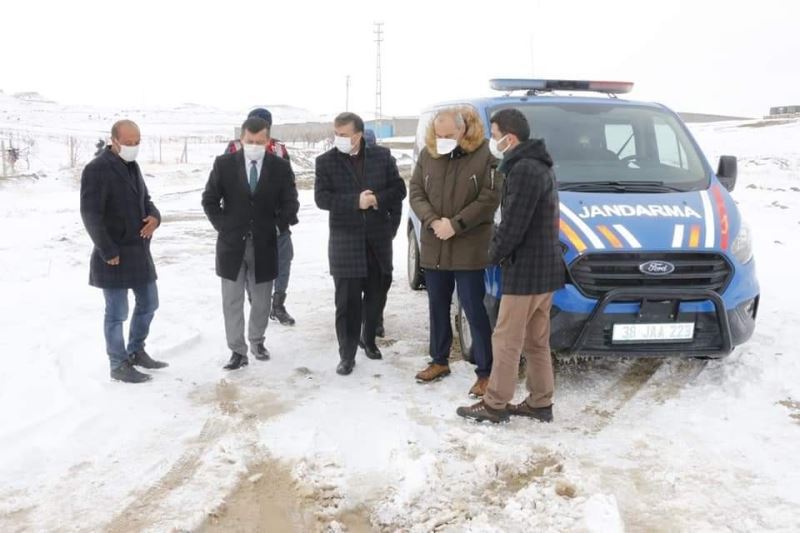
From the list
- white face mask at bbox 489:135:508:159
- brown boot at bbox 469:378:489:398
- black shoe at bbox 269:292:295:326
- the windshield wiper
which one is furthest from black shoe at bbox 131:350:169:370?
the windshield wiper

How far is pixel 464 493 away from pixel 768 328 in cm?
366

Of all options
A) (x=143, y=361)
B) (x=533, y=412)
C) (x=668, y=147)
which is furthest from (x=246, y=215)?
(x=668, y=147)

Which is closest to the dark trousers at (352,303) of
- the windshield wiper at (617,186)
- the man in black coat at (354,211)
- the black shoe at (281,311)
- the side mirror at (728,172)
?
the man in black coat at (354,211)

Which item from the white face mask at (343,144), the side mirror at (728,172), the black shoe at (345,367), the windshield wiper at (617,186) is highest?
the white face mask at (343,144)

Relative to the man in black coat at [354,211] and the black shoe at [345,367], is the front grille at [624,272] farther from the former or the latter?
the black shoe at [345,367]

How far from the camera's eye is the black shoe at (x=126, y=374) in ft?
15.5

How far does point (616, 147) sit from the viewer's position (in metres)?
5.31

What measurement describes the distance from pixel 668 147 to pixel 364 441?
333 cm

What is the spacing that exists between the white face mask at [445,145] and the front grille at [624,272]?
1050 mm

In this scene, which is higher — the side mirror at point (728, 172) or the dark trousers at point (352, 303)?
the side mirror at point (728, 172)

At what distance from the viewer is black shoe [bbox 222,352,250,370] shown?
16.7ft

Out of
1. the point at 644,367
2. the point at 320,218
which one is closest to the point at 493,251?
the point at 644,367

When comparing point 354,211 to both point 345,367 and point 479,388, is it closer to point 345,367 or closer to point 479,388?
point 345,367

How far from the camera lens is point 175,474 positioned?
11.5 ft
